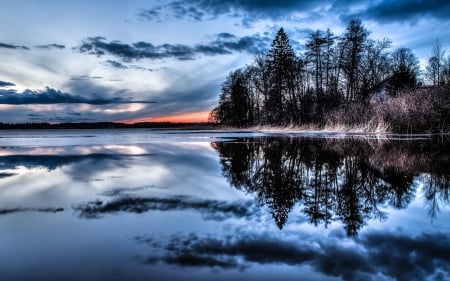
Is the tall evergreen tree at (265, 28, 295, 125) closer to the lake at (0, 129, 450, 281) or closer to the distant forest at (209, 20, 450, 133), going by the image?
the distant forest at (209, 20, 450, 133)

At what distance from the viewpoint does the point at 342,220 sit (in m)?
5.01

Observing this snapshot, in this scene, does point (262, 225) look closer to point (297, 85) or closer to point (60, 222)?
point (60, 222)

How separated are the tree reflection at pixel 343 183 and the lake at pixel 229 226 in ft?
0.12

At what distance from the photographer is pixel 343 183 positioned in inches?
307

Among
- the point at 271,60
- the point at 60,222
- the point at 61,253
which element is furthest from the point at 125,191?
the point at 271,60

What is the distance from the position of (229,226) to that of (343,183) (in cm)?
391

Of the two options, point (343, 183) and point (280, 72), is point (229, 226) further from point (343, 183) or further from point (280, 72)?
point (280, 72)

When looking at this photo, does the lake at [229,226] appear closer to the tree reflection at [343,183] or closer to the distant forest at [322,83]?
the tree reflection at [343,183]

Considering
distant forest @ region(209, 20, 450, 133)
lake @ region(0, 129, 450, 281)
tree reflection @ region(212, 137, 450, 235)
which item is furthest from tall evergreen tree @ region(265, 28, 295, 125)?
lake @ region(0, 129, 450, 281)

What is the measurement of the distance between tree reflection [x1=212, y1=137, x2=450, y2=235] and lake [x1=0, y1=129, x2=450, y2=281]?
4 centimetres

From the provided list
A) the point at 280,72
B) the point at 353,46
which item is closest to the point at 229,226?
the point at 353,46

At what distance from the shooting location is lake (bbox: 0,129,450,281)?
10.9 feet

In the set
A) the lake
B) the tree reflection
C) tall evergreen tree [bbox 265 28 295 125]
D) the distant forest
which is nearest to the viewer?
the lake

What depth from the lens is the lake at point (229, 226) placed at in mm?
3336
